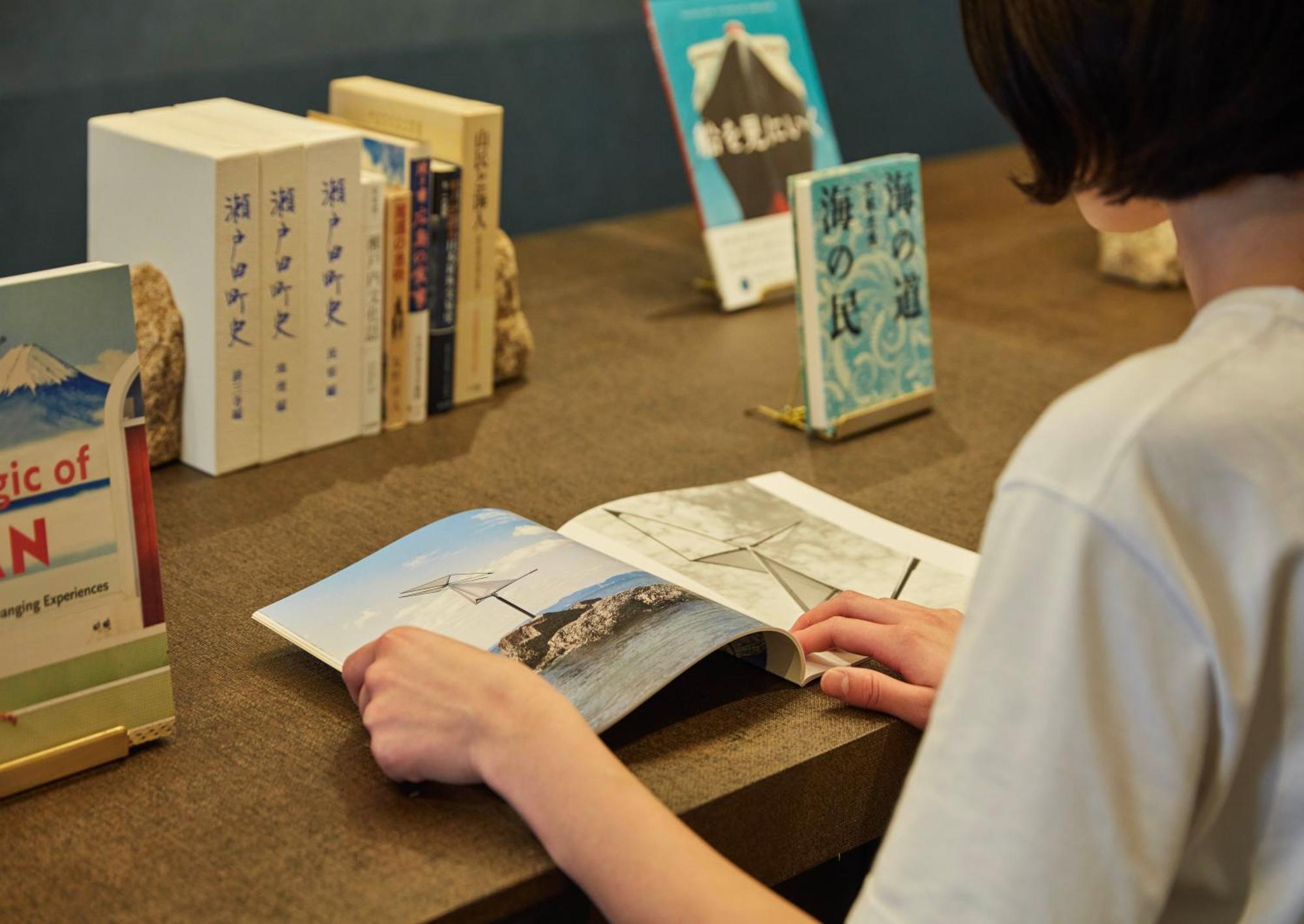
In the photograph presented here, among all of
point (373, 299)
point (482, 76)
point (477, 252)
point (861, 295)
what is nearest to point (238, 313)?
point (373, 299)

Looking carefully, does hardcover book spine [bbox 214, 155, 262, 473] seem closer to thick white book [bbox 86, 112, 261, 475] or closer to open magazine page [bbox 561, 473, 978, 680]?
thick white book [bbox 86, 112, 261, 475]

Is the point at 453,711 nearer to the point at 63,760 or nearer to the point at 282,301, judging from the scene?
the point at 63,760

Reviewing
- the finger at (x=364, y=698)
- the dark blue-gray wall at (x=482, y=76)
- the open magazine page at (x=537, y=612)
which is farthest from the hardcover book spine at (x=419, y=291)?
the dark blue-gray wall at (x=482, y=76)

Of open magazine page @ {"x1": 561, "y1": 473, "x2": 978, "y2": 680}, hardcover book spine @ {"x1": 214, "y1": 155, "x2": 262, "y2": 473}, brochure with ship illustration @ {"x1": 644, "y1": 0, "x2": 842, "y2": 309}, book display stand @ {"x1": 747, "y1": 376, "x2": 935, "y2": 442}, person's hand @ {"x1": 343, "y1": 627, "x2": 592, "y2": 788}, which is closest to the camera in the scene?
person's hand @ {"x1": 343, "y1": 627, "x2": 592, "y2": 788}

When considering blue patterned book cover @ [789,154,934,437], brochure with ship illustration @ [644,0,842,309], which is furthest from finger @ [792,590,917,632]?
brochure with ship illustration @ [644,0,842,309]

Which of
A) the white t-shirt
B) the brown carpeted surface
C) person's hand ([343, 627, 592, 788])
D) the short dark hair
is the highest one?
the short dark hair

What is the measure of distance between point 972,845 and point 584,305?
1.53 m

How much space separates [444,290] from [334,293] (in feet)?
0.48

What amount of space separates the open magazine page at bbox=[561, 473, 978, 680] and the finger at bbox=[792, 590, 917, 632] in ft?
0.13

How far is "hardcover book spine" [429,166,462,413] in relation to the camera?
149cm

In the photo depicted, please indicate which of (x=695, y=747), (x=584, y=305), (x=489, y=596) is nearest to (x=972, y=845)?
(x=695, y=747)

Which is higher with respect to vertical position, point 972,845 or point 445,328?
point 972,845

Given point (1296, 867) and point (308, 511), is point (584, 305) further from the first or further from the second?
point (1296, 867)

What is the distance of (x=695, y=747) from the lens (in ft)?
2.88
